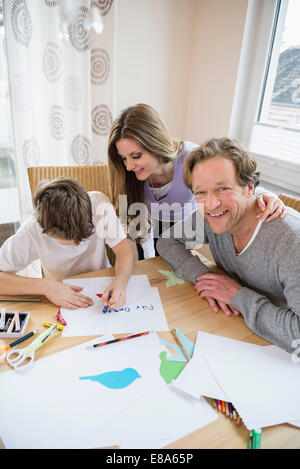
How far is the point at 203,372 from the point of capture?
714 millimetres

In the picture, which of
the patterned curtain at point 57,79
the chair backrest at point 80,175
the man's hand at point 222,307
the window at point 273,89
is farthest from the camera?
the window at point 273,89

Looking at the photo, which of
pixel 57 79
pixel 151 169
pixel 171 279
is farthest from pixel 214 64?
pixel 171 279

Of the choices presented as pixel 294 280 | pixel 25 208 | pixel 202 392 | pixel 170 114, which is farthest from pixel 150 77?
pixel 202 392

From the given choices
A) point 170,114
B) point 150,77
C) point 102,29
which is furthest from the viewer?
point 170,114

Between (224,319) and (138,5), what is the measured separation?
186 centimetres

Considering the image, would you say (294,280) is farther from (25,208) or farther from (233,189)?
(25,208)

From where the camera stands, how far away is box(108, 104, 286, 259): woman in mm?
1175

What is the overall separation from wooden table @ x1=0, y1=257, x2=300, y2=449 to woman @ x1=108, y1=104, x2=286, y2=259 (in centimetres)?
33

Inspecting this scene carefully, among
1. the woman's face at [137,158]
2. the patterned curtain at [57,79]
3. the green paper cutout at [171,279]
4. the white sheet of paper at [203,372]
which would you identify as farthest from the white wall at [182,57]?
the white sheet of paper at [203,372]

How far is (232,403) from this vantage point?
2.10 feet

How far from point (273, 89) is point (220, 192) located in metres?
1.24

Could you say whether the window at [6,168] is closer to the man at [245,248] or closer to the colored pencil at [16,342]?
the man at [245,248]

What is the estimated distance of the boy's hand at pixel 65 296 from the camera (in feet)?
2.96

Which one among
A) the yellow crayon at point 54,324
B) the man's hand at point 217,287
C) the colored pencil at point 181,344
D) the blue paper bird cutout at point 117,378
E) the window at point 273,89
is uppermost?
the window at point 273,89
